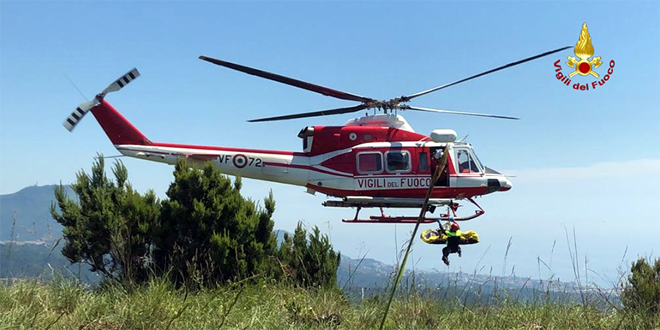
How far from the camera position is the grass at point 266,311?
4.37 meters

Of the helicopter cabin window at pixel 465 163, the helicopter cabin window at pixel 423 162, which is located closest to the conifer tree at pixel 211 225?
the helicopter cabin window at pixel 423 162

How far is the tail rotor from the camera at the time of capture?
1116cm

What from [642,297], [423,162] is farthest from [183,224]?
[642,297]

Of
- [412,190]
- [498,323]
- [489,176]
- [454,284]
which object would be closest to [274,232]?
[412,190]

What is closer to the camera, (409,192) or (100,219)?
(100,219)

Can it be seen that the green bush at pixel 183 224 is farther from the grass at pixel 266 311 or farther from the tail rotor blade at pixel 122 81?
the grass at pixel 266 311

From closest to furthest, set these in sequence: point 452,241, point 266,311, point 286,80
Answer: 1. point 266,311
2. point 286,80
3. point 452,241

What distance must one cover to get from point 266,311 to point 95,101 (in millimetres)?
8756

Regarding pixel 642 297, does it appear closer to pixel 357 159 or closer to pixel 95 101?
pixel 357 159

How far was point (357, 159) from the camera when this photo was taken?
11.3 meters

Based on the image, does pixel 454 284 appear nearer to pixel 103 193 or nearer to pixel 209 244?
pixel 209 244

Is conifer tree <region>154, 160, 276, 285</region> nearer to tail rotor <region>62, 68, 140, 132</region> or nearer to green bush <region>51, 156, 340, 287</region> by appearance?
green bush <region>51, 156, 340, 287</region>

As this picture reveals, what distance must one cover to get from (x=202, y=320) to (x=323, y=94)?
6289 mm

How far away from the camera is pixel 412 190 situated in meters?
11.1
